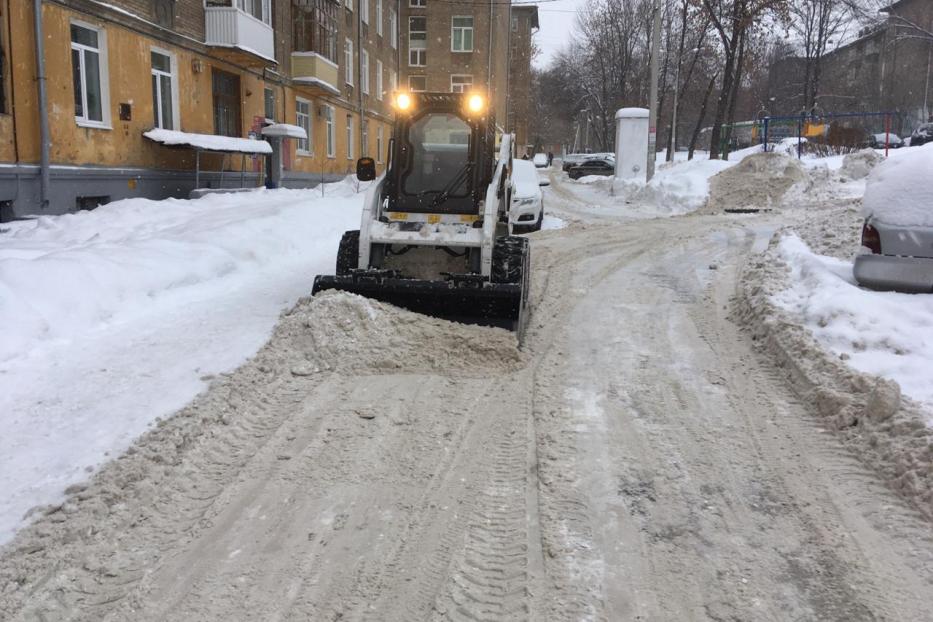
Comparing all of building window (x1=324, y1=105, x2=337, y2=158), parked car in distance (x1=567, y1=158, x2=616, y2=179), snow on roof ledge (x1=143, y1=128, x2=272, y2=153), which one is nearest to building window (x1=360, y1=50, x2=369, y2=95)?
building window (x1=324, y1=105, x2=337, y2=158)

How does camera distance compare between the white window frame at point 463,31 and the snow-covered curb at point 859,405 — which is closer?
the snow-covered curb at point 859,405

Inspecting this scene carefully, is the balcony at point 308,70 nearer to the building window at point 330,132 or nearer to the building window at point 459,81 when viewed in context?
the building window at point 330,132

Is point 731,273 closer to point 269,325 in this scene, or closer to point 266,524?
point 269,325

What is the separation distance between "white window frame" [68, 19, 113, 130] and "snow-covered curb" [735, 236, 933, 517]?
13038 mm

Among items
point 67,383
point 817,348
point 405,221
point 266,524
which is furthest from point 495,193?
point 266,524

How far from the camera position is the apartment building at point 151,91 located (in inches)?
511

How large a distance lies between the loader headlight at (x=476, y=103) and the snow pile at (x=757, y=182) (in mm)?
15454

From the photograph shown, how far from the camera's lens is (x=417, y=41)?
48.6 metres

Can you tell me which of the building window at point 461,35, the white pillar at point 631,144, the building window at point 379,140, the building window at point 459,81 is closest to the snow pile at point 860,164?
the white pillar at point 631,144

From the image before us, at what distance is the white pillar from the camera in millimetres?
30109

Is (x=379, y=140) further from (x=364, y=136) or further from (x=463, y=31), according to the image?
(x=463, y=31)

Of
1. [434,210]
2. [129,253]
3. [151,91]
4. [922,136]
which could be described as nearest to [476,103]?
[434,210]

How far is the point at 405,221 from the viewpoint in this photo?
8.00 metres

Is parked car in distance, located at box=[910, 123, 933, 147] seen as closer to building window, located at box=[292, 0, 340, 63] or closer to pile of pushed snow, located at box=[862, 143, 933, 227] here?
building window, located at box=[292, 0, 340, 63]
